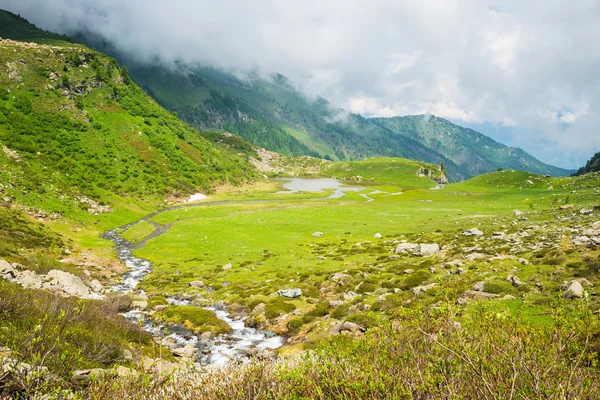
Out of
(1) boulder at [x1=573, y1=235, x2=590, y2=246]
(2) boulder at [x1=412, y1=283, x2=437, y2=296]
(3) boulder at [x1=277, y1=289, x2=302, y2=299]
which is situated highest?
(1) boulder at [x1=573, y1=235, x2=590, y2=246]

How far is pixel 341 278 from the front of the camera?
3055cm

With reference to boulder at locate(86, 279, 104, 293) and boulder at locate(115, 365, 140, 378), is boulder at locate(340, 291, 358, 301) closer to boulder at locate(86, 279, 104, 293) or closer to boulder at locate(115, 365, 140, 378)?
boulder at locate(115, 365, 140, 378)

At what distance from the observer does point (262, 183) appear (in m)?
180

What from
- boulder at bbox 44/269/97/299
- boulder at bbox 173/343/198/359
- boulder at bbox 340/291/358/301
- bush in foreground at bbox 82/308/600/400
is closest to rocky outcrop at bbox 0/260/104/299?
boulder at bbox 44/269/97/299

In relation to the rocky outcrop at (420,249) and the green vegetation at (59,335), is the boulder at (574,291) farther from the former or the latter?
the green vegetation at (59,335)

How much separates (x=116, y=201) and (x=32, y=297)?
76.4m

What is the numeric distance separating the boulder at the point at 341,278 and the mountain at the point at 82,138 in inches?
2431

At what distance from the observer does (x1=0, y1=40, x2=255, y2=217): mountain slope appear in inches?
2867

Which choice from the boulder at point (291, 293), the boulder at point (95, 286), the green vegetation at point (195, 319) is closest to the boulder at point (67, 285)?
the boulder at point (95, 286)

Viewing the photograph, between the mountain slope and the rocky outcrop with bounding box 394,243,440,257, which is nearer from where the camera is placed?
the rocky outcrop with bounding box 394,243,440,257

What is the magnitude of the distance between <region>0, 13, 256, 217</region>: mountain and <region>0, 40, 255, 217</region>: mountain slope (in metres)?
0.27

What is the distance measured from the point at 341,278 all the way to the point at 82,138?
10827 cm

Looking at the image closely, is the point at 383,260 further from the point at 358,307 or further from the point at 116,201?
the point at 116,201

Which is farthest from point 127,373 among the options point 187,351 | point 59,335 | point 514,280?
point 514,280
